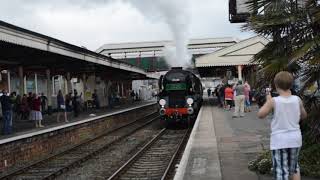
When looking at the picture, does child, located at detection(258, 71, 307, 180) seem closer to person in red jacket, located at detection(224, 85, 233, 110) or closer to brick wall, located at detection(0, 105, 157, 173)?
brick wall, located at detection(0, 105, 157, 173)

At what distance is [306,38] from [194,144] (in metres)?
7.08

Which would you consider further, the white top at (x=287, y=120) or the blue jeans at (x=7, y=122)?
the blue jeans at (x=7, y=122)

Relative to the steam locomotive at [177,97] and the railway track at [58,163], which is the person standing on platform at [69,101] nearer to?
the steam locomotive at [177,97]

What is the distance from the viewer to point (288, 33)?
6.71 metres

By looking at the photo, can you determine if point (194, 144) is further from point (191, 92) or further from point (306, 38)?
point (191, 92)

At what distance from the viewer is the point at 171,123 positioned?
2714 cm

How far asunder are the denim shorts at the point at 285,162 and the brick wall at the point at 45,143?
33.6 feet

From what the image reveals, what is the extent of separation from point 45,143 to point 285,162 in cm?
1316

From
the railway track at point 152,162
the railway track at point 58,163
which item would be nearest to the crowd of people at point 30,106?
the railway track at point 58,163

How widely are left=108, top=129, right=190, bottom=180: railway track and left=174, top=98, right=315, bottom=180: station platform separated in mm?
928

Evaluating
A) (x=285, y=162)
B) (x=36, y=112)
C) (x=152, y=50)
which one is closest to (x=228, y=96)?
(x=36, y=112)

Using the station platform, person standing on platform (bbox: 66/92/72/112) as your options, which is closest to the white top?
the station platform

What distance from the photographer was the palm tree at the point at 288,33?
20.3 feet

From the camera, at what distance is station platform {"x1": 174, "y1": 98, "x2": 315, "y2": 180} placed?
27.1 ft
